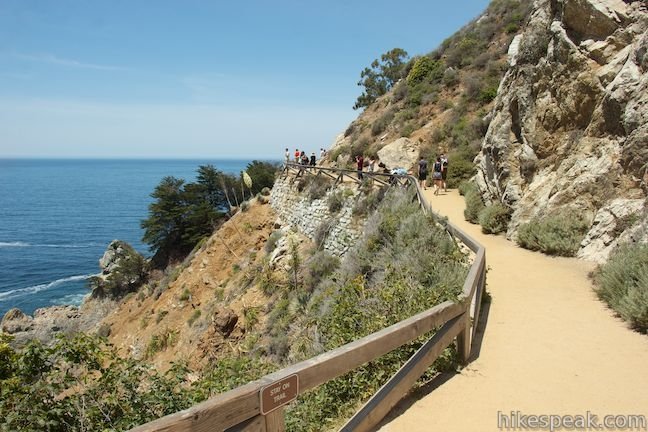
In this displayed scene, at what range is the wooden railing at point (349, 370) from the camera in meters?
2.28

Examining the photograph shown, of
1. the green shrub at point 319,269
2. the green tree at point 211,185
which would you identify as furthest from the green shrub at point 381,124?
the green shrub at point 319,269

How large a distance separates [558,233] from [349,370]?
9.06 meters

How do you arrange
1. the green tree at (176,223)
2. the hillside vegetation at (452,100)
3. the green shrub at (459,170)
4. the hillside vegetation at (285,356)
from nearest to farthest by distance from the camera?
the hillside vegetation at (285,356)
the green shrub at (459,170)
the hillside vegetation at (452,100)
the green tree at (176,223)

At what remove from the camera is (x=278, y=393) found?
2650 millimetres

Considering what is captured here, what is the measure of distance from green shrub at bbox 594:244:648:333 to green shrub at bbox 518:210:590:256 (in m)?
2.02

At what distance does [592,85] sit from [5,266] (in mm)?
57008

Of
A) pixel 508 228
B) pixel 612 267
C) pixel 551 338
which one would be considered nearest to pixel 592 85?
pixel 508 228

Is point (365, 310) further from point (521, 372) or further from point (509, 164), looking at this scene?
point (509, 164)

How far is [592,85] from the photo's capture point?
10977mm

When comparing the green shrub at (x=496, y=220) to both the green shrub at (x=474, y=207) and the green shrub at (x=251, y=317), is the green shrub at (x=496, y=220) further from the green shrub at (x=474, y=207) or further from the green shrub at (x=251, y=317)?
the green shrub at (x=251, y=317)

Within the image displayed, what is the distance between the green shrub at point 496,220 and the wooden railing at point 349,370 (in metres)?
7.27

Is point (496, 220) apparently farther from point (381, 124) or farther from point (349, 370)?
point (381, 124)

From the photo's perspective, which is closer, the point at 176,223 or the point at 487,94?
the point at 487,94

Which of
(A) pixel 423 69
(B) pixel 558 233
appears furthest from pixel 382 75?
(B) pixel 558 233
